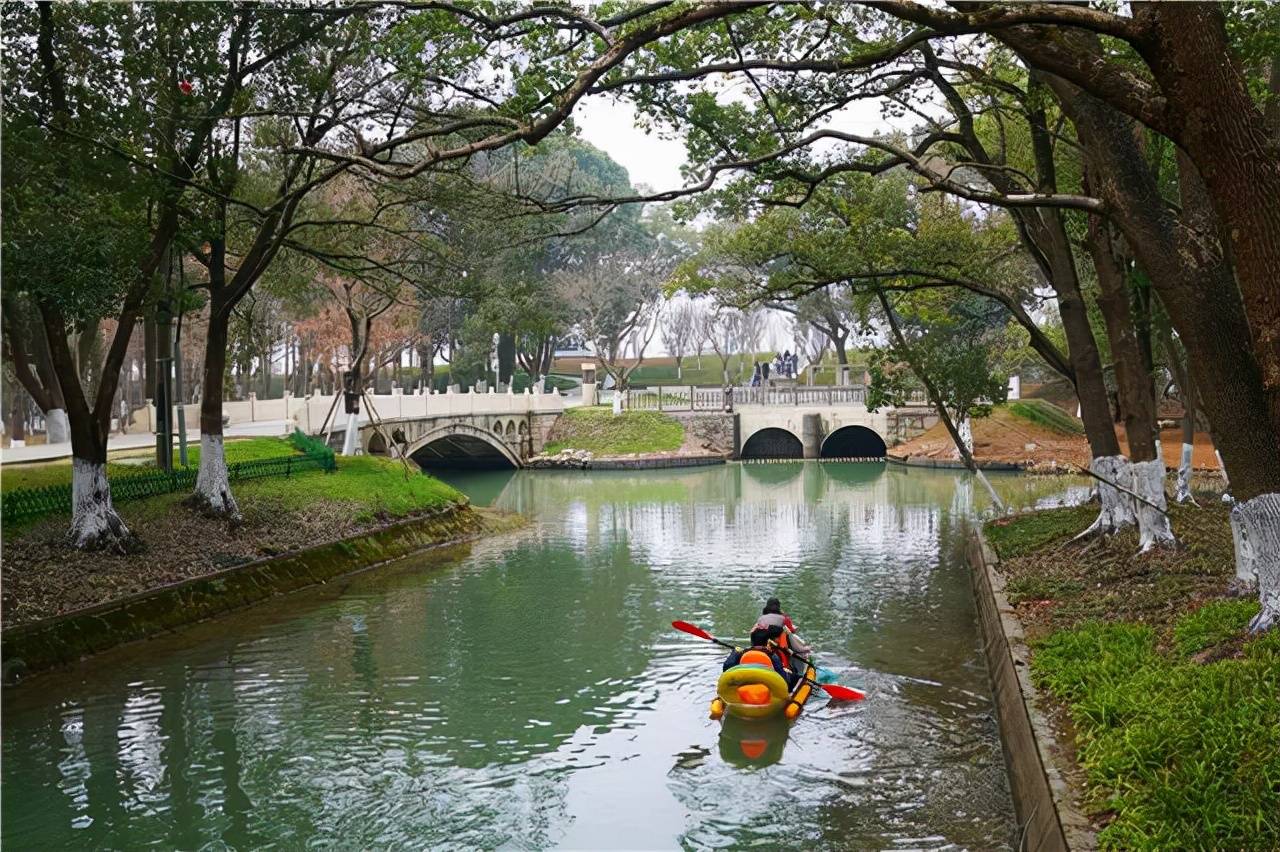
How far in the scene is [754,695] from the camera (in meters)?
10.3

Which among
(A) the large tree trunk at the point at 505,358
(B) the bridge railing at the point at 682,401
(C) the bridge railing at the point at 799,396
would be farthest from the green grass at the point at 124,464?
(A) the large tree trunk at the point at 505,358

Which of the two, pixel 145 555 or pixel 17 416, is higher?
pixel 17 416

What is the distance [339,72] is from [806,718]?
12.7 meters

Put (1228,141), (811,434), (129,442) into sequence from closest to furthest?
(1228,141), (129,442), (811,434)

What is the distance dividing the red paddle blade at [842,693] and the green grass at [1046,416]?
33.2m

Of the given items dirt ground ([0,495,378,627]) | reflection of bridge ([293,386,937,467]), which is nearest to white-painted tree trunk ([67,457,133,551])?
dirt ground ([0,495,378,627])

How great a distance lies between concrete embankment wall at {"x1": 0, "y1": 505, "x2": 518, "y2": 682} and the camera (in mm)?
12097

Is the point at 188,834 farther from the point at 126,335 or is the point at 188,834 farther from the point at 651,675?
the point at 126,335

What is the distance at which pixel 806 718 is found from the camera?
34.4 feet

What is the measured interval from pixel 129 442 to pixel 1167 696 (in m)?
23.3

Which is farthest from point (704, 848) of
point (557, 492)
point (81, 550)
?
point (557, 492)

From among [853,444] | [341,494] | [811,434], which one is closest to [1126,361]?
[341,494]

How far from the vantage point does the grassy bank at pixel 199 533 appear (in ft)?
43.1

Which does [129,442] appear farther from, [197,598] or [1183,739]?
[1183,739]
